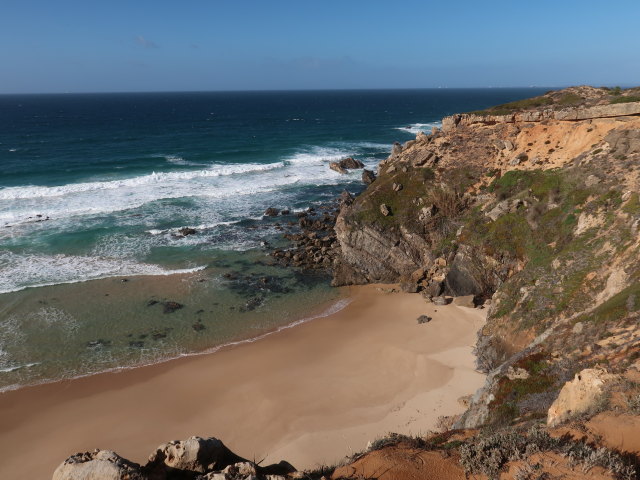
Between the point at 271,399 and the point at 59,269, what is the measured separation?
84.3 ft

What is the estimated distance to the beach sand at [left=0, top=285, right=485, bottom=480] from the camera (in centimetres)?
2018

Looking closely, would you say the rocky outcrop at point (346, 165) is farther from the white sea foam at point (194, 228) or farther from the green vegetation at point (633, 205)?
the green vegetation at point (633, 205)

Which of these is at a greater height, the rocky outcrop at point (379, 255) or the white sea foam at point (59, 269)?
the rocky outcrop at point (379, 255)

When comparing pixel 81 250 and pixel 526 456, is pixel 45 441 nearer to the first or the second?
pixel 526 456

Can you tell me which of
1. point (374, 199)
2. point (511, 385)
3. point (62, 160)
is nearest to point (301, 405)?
point (511, 385)

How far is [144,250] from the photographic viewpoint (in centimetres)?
4197

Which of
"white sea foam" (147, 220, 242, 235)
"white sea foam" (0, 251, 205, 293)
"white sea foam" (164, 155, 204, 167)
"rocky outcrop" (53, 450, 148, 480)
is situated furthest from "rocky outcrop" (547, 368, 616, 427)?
"white sea foam" (164, 155, 204, 167)

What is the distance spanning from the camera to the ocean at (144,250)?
28.8m

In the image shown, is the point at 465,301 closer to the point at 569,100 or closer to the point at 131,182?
the point at 569,100

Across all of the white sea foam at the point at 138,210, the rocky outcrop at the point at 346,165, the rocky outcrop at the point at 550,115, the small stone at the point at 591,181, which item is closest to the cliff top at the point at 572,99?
the rocky outcrop at the point at 550,115

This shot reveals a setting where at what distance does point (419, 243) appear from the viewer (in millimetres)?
35906

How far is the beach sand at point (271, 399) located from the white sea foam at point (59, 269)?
1347 cm

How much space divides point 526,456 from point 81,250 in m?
42.5

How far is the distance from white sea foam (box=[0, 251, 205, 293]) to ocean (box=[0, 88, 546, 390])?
16 cm
